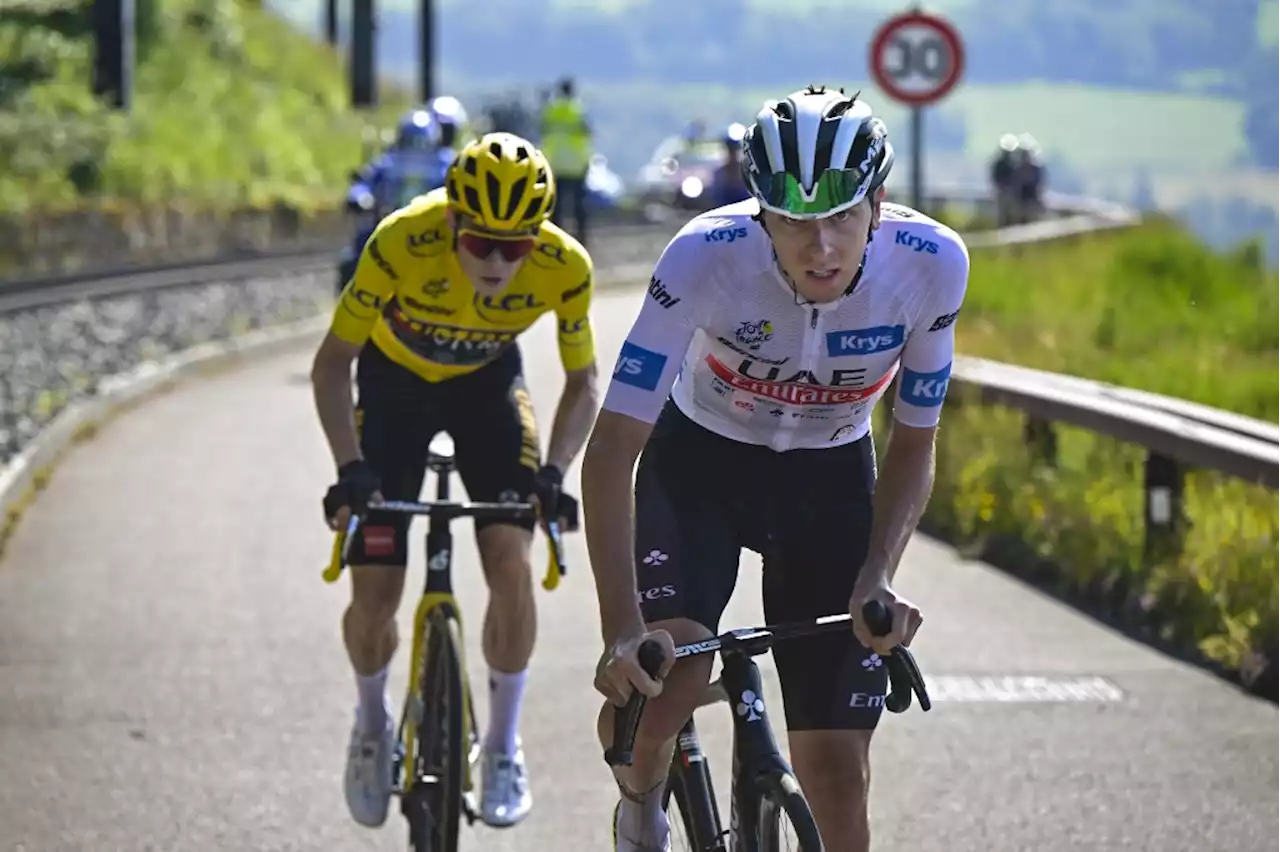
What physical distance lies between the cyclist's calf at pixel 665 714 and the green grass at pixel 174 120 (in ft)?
74.2

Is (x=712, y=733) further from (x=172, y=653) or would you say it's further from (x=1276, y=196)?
(x=1276, y=196)

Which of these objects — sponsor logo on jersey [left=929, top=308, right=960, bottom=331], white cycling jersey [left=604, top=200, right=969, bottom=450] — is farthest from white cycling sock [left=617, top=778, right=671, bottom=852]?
sponsor logo on jersey [left=929, top=308, right=960, bottom=331]

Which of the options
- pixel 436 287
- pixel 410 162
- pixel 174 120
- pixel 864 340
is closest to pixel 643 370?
pixel 864 340

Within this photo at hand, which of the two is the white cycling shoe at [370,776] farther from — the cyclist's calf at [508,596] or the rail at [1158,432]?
the rail at [1158,432]

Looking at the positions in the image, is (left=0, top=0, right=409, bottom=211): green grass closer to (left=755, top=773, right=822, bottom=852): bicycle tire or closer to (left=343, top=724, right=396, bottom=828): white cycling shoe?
(left=343, top=724, right=396, bottom=828): white cycling shoe

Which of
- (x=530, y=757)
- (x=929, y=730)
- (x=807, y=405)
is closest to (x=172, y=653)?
(x=530, y=757)

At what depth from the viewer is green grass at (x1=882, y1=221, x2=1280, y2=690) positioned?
9766mm

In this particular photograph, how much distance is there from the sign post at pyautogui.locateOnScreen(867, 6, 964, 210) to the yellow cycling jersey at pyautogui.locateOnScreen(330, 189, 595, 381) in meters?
10.0

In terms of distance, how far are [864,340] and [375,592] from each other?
2.39 metres

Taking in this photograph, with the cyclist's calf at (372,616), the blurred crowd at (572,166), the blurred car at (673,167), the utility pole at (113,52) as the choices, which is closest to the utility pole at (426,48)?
the blurred crowd at (572,166)

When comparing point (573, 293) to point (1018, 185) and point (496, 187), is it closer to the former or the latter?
point (496, 187)

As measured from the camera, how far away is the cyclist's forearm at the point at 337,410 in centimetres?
645

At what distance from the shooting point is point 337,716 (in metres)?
8.61

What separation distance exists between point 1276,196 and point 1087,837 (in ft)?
29.5
